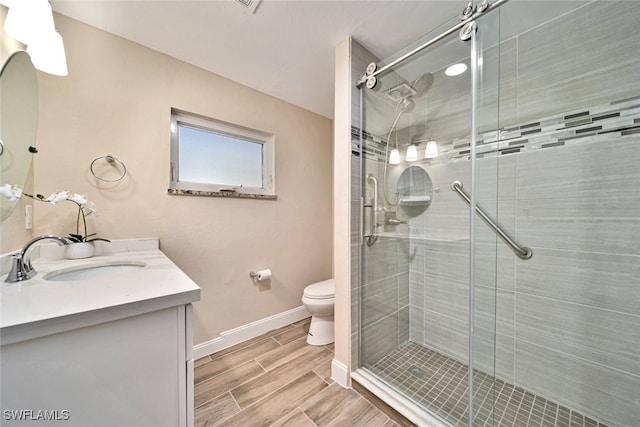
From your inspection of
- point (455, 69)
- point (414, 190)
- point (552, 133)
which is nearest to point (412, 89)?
point (455, 69)

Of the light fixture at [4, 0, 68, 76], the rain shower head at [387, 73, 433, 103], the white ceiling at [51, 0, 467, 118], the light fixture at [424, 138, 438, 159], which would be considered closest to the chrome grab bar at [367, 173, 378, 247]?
the light fixture at [424, 138, 438, 159]

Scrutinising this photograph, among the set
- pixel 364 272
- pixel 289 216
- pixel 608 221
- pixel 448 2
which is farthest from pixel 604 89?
pixel 289 216

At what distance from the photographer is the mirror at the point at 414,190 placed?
1.62 m

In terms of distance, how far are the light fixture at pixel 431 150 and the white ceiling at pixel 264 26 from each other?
66 centimetres

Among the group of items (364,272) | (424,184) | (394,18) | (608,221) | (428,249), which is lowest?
(364,272)

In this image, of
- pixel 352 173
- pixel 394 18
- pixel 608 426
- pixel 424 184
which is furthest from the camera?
pixel 424 184

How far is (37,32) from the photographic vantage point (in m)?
0.97

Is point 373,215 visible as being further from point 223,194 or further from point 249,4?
point 249,4

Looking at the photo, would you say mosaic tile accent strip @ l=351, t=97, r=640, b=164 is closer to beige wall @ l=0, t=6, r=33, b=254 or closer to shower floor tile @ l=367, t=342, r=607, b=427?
shower floor tile @ l=367, t=342, r=607, b=427

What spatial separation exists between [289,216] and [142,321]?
1565mm

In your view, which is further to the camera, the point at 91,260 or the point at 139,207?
the point at 139,207

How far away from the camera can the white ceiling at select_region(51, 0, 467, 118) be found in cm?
117

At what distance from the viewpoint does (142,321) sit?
2.03 feet

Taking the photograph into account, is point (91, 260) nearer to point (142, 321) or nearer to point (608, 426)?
point (142, 321)
